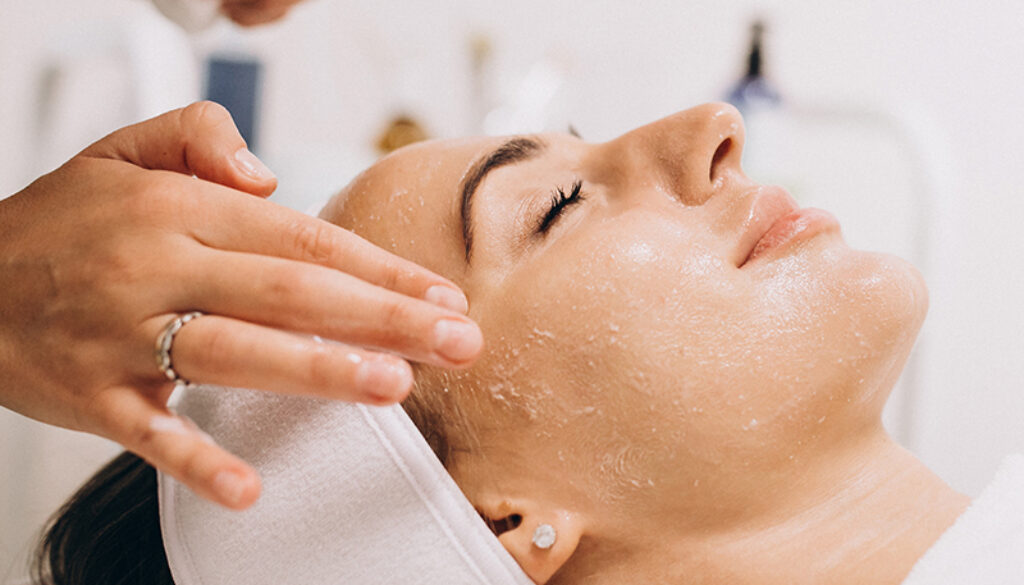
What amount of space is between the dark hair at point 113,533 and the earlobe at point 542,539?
42 cm

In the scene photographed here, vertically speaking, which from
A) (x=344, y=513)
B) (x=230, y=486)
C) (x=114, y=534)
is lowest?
(x=114, y=534)

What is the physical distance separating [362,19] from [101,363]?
5.27ft

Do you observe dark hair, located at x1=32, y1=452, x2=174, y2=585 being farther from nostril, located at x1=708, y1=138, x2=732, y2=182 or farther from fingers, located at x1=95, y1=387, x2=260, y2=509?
nostril, located at x1=708, y1=138, x2=732, y2=182

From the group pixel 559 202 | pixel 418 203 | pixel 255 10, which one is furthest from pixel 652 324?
pixel 255 10

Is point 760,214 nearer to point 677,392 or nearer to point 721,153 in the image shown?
point 721,153

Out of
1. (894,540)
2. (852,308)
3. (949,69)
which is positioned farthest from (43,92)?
(949,69)

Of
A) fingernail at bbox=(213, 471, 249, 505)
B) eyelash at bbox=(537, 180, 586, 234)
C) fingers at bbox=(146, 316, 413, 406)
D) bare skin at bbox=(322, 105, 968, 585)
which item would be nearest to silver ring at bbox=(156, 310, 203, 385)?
fingers at bbox=(146, 316, 413, 406)

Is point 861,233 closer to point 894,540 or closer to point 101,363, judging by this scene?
point 894,540

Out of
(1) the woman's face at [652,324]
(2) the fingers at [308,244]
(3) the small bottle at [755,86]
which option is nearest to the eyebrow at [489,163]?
(1) the woman's face at [652,324]

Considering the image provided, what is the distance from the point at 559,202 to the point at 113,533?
66cm

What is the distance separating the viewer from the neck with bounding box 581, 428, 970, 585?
2.55 feet

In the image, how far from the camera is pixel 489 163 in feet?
2.87

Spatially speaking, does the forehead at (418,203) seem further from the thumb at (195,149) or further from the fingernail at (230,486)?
the fingernail at (230,486)

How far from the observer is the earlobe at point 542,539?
77 cm
